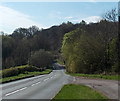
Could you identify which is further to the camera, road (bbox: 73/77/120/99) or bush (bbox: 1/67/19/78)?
bush (bbox: 1/67/19/78)

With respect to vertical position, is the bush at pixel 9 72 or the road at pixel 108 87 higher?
the road at pixel 108 87

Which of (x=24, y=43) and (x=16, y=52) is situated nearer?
(x=16, y=52)

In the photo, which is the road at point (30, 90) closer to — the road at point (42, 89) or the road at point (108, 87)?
the road at point (42, 89)

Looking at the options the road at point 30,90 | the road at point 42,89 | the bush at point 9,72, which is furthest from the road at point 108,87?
the bush at point 9,72

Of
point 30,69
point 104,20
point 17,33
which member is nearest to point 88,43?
point 104,20

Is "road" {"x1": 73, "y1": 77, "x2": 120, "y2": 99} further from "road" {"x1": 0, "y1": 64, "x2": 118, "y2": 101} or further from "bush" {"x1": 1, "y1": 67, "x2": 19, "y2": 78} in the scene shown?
"bush" {"x1": 1, "y1": 67, "x2": 19, "y2": 78}

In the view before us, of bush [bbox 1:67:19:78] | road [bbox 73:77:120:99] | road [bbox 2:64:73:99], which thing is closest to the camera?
road [bbox 2:64:73:99]

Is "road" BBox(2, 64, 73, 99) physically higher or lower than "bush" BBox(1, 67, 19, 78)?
higher

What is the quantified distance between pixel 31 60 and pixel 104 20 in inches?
2093

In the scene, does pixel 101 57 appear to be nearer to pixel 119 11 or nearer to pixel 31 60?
pixel 119 11

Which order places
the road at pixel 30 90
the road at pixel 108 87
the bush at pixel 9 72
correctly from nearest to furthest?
1. the road at pixel 30 90
2. the road at pixel 108 87
3. the bush at pixel 9 72

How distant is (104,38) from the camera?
58.0 metres

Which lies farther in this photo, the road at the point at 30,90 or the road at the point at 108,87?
the road at the point at 108,87

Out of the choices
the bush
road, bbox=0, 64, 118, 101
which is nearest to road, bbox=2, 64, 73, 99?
road, bbox=0, 64, 118, 101
